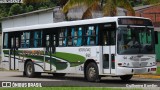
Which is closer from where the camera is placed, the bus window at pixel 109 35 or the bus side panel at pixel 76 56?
the bus window at pixel 109 35

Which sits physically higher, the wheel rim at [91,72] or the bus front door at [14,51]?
the bus front door at [14,51]

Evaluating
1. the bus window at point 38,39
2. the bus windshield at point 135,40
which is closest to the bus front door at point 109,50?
the bus windshield at point 135,40

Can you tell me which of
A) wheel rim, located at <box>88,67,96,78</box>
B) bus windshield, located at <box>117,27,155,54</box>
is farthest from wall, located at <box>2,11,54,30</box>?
bus windshield, located at <box>117,27,155,54</box>

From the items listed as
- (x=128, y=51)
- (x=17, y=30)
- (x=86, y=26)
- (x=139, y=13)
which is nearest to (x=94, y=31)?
(x=86, y=26)

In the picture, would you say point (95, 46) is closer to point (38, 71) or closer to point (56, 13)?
point (38, 71)

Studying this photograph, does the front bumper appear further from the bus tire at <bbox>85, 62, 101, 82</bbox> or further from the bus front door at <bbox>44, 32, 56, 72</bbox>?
the bus front door at <bbox>44, 32, 56, 72</bbox>

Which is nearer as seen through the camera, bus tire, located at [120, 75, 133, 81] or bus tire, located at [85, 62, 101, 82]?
bus tire, located at [85, 62, 101, 82]

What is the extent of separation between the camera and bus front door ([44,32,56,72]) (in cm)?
2289

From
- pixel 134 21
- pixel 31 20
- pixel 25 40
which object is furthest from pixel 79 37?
pixel 31 20

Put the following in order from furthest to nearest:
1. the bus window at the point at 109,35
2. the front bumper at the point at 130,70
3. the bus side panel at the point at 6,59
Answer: the bus side panel at the point at 6,59 → the bus window at the point at 109,35 → the front bumper at the point at 130,70

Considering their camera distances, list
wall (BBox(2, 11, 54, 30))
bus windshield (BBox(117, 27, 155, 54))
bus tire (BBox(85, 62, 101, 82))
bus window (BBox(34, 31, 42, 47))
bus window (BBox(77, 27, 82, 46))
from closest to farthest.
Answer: bus windshield (BBox(117, 27, 155, 54)) < bus tire (BBox(85, 62, 101, 82)) < bus window (BBox(77, 27, 82, 46)) < bus window (BBox(34, 31, 42, 47)) < wall (BBox(2, 11, 54, 30))

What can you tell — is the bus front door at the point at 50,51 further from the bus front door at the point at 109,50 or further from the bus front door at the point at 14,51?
the bus front door at the point at 109,50

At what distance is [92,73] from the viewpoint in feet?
65.7

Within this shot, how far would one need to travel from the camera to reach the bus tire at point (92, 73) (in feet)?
64.6
